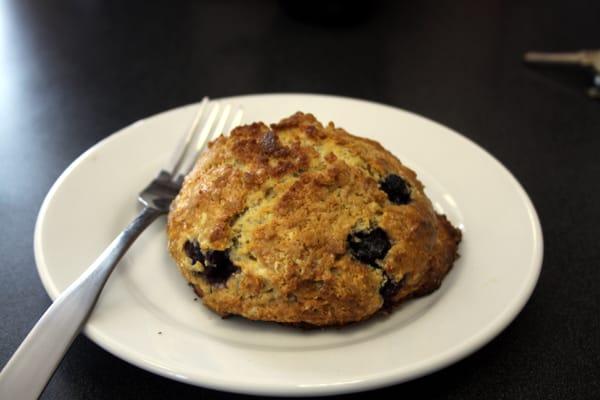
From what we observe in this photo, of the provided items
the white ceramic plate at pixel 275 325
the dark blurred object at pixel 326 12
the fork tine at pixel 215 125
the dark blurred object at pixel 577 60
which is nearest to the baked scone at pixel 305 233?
the white ceramic plate at pixel 275 325

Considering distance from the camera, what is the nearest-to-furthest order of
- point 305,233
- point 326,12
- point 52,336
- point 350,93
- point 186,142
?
point 52,336 → point 305,233 → point 186,142 → point 350,93 → point 326,12

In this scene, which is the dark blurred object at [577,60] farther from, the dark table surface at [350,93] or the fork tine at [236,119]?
the fork tine at [236,119]

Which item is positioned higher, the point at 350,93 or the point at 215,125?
the point at 215,125

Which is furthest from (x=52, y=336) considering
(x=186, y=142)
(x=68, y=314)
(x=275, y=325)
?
(x=186, y=142)

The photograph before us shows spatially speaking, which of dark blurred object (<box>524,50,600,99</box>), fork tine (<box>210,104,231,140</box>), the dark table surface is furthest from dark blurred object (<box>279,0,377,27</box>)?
fork tine (<box>210,104,231,140</box>)

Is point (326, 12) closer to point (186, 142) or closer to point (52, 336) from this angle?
point (186, 142)

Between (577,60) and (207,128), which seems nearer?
(207,128)

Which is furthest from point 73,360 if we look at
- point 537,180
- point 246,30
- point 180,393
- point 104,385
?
point 246,30
